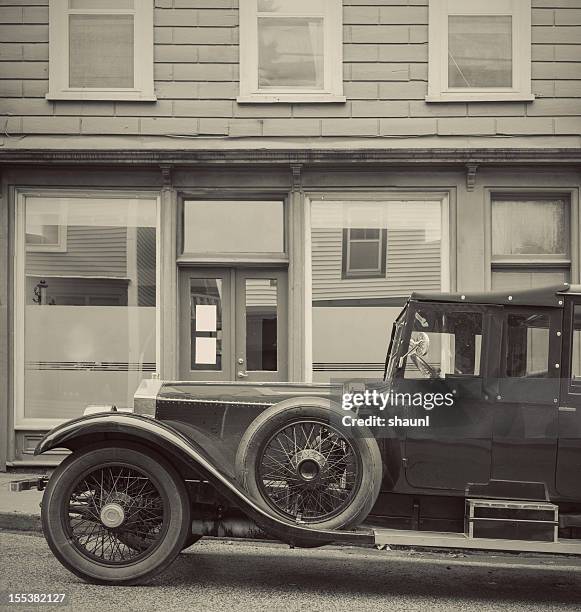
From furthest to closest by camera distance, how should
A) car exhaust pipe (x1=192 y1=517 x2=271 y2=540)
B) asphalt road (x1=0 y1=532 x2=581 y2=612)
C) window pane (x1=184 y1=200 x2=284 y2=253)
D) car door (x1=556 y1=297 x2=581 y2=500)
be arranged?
window pane (x1=184 y1=200 x2=284 y2=253) < car exhaust pipe (x1=192 y1=517 x2=271 y2=540) < car door (x1=556 y1=297 x2=581 y2=500) < asphalt road (x1=0 y1=532 x2=581 y2=612)

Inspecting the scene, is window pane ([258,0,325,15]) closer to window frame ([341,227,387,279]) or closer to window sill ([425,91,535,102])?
window sill ([425,91,535,102])

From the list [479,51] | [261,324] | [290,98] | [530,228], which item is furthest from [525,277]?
[290,98]

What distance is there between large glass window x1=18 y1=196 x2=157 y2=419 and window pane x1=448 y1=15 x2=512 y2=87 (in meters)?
4.08

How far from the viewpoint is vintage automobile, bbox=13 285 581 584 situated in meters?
6.02

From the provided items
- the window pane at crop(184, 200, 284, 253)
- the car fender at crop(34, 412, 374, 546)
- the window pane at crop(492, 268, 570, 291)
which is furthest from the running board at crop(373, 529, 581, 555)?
the window pane at crop(184, 200, 284, 253)

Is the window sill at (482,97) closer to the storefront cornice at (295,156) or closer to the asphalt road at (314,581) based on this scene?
the storefront cornice at (295,156)

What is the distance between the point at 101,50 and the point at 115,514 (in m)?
7.01

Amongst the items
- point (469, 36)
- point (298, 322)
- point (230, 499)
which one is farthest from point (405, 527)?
point (469, 36)

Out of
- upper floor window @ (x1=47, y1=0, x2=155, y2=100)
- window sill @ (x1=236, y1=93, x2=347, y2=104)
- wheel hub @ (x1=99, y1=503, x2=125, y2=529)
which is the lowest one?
wheel hub @ (x1=99, y1=503, x2=125, y2=529)

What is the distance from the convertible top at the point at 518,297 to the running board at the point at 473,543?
153cm

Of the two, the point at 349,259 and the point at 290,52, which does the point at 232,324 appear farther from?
the point at 290,52

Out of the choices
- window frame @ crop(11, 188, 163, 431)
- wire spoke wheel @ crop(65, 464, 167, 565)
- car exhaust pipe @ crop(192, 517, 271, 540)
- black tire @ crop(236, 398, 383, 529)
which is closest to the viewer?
black tire @ crop(236, 398, 383, 529)

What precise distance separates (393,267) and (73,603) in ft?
21.7

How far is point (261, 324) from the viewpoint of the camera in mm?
11367
